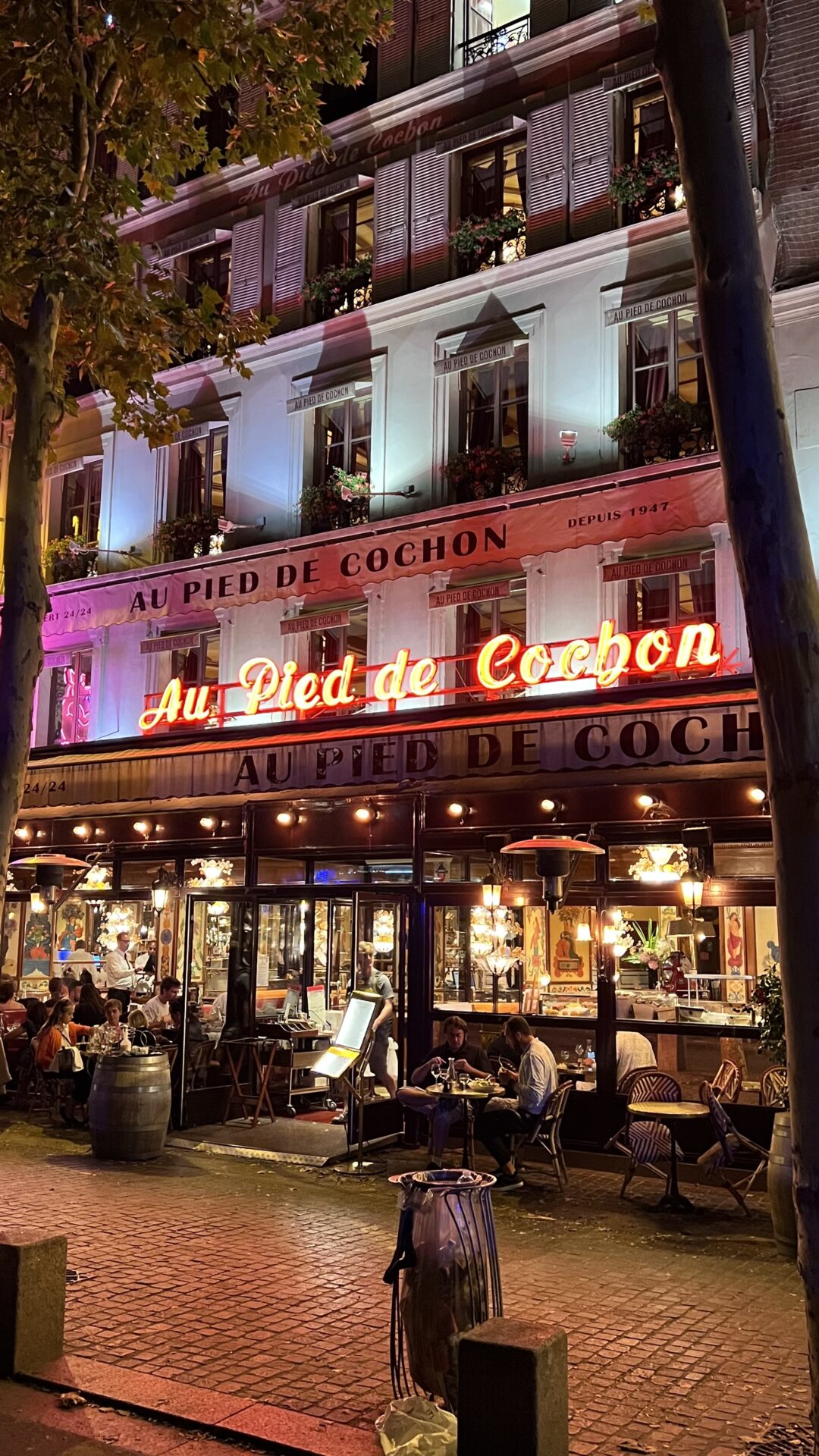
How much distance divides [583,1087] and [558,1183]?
1505 mm

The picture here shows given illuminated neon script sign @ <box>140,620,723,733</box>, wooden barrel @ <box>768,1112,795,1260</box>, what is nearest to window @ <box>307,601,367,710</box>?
illuminated neon script sign @ <box>140,620,723,733</box>

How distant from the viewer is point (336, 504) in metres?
16.9

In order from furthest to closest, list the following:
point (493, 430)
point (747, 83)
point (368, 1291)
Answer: point (493, 430) → point (747, 83) → point (368, 1291)

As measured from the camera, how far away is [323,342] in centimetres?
1769

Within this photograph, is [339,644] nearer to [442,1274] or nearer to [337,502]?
[337,502]

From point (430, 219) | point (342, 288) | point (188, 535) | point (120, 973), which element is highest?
point (430, 219)

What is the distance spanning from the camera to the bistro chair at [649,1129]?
10.3 m

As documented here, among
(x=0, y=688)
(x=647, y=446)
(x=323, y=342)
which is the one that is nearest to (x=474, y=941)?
(x=647, y=446)

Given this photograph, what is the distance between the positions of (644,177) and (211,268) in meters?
7.89

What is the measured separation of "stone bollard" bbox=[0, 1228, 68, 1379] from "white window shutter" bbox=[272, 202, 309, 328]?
1477cm

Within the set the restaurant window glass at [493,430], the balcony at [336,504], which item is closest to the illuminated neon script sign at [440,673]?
the balcony at [336,504]

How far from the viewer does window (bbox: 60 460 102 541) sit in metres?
20.5

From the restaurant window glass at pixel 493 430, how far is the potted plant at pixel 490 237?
1.47 m

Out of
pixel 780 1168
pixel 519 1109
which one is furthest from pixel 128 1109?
pixel 780 1168
